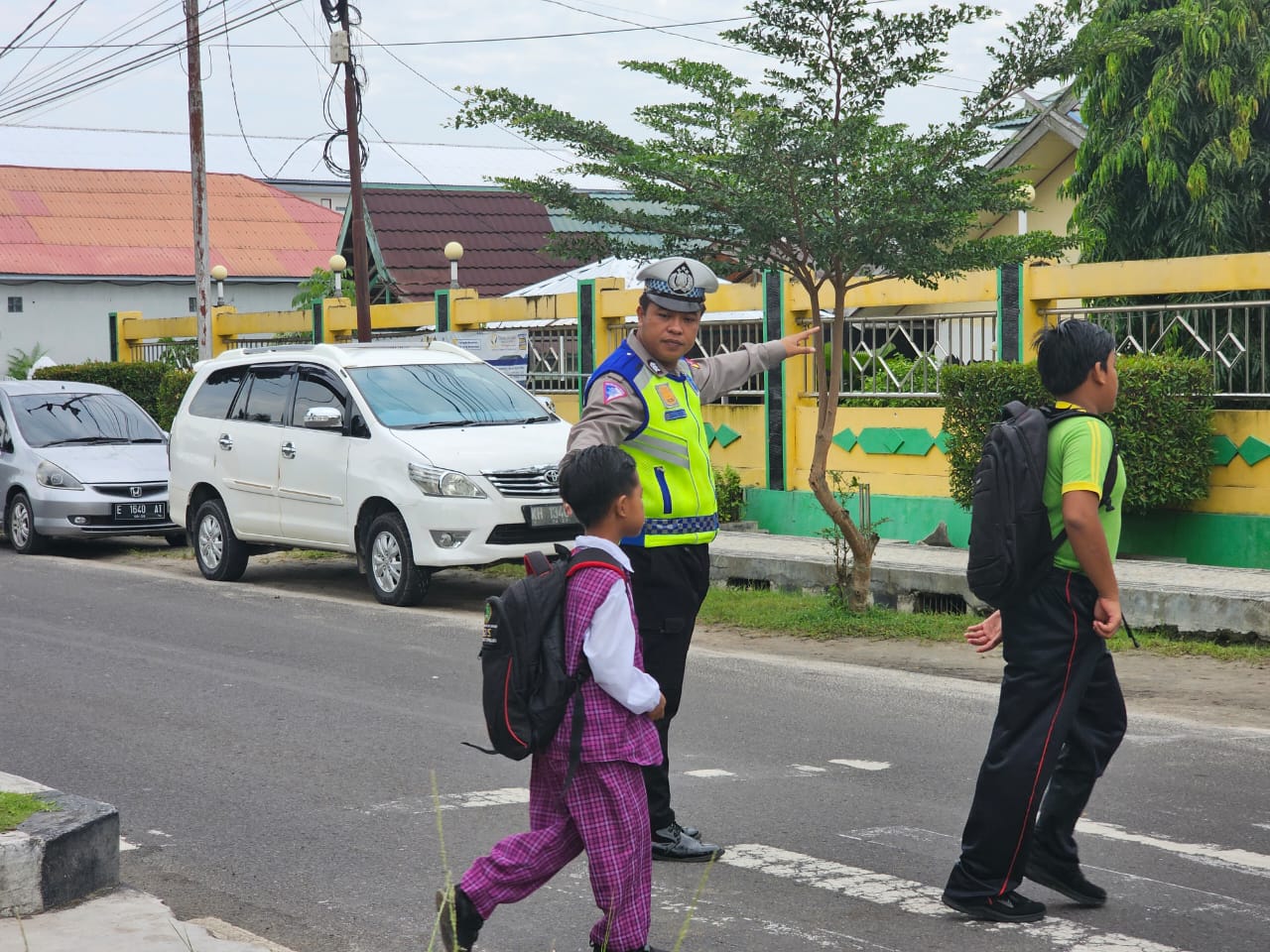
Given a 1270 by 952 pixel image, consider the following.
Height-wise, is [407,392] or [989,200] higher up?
[989,200]

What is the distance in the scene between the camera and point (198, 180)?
2320cm

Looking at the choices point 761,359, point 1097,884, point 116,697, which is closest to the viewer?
point 1097,884

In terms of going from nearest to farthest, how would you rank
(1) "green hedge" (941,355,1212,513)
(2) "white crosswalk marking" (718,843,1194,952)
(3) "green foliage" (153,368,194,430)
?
(2) "white crosswalk marking" (718,843,1194,952)
(1) "green hedge" (941,355,1212,513)
(3) "green foliage" (153,368,194,430)

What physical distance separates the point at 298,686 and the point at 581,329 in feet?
28.2

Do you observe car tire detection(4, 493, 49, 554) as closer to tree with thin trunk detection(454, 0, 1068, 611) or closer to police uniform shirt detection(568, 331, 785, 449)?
tree with thin trunk detection(454, 0, 1068, 611)

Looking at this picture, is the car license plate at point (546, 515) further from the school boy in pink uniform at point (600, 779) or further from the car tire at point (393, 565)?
the school boy in pink uniform at point (600, 779)

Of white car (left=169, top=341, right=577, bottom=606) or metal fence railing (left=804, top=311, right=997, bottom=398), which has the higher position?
metal fence railing (left=804, top=311, right=997, bottom=398)

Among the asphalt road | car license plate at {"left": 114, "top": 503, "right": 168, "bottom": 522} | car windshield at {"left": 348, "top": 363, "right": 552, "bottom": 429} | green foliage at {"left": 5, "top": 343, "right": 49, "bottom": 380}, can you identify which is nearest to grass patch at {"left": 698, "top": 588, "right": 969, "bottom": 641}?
the asphalt road

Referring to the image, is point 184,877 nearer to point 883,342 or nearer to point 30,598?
point 30,598

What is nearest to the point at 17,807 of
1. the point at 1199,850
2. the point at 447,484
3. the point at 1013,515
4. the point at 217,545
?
the point at 1013,515

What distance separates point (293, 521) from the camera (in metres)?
12.6

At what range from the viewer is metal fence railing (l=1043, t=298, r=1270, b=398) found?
36.3 ft

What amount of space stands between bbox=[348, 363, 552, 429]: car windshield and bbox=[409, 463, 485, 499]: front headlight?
0.68m

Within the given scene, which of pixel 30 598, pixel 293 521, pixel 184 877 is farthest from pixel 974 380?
pixel 184 877
